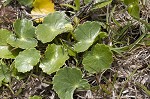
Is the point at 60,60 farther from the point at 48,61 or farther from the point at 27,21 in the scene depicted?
the point at 27,21

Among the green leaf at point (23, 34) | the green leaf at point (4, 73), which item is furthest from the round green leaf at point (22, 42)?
the green leaf at point (4, 73)

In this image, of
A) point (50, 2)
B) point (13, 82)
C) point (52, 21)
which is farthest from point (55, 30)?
point (13, 82)

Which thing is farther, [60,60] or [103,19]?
[103,19]

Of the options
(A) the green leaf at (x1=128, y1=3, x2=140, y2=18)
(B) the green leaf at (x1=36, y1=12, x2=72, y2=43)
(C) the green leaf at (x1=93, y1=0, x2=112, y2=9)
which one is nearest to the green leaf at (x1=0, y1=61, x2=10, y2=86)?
(B) the green leaf at (x1=36, y1=12, x2=72, y2=43)

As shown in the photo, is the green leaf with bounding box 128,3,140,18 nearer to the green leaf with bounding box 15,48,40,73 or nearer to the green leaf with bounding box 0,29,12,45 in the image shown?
the green leaf with bounding box 15,48,40,73

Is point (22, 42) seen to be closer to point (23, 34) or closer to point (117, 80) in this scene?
point (23, 34)

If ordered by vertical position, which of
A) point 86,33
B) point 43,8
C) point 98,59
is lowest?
point 98,59

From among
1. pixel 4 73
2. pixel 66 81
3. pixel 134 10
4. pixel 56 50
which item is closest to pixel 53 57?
pixel 56 50
